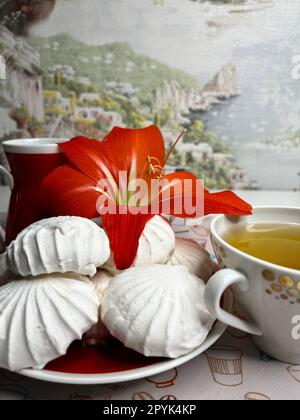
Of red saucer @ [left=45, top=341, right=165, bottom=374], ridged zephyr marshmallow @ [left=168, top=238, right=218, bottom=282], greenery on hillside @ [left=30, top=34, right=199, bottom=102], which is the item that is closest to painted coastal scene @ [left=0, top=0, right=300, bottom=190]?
greenery on hillside @ [left=30, top=34, right=199, bottom=102]

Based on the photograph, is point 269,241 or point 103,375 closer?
point 103,375

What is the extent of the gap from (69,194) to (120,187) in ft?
0.21

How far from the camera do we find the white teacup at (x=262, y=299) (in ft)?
0.86

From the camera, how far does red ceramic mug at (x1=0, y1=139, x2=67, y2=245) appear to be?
0.40m

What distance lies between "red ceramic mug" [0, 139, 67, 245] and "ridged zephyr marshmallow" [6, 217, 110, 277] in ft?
0.39

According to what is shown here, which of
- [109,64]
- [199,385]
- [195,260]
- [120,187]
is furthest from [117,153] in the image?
[109,64]

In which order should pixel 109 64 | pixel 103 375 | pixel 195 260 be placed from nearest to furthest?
1. pixel 103 375
2. pixel 195 260
3. pixel 109 64

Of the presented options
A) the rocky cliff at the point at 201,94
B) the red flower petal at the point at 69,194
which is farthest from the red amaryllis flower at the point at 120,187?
the rocky cliff at the point at 201,94

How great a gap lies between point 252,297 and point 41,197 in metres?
0.23

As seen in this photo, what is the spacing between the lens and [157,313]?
0.27m

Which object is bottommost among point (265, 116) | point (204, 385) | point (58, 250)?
point (204, 385)

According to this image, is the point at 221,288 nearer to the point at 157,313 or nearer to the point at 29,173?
the point at 157,313

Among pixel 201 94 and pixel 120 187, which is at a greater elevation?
pixel 201 94

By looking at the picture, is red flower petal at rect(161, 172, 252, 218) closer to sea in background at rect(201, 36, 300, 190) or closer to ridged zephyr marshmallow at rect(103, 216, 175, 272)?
ridged zephyr marshmallow at rect(103, 216, 175, 272)
